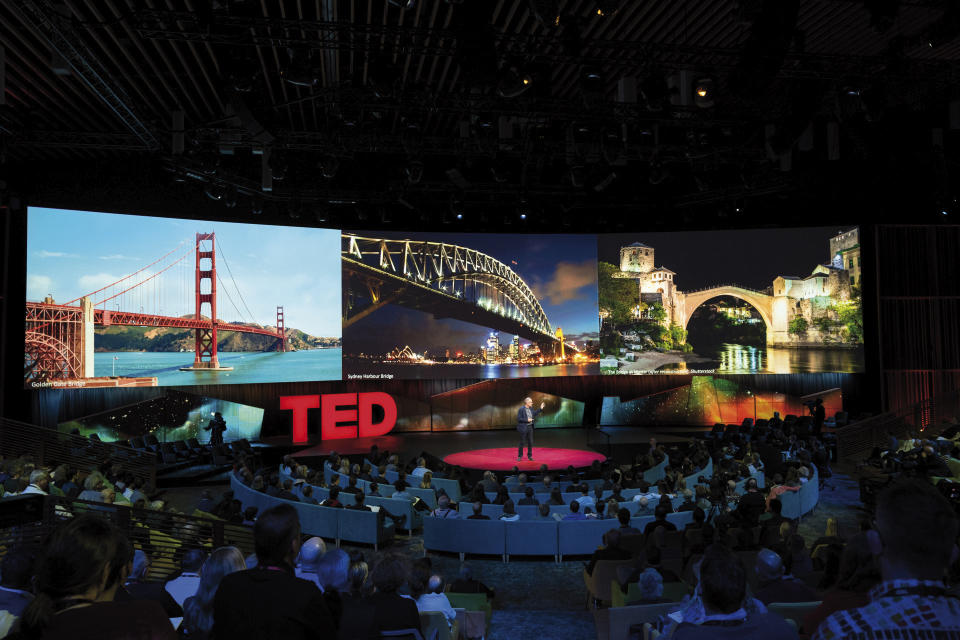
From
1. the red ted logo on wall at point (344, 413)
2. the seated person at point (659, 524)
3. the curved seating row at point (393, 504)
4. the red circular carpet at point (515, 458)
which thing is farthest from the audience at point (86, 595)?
the red ted logo on wall at point (344, 413)

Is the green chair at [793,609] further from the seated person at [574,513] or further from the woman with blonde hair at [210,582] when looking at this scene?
the seated person at [574,513]

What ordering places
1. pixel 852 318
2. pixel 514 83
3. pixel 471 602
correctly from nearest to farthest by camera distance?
pixel 471 602 < pixel 514 83 < pixel 852 318

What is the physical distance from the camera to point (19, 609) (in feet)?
9.45

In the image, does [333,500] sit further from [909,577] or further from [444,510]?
[909,577]

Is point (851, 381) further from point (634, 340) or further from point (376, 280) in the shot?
point (376, 280)

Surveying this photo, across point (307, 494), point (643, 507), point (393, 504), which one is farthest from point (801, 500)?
point (307, 494)

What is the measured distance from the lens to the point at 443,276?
1881 cm

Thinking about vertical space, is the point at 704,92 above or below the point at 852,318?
above

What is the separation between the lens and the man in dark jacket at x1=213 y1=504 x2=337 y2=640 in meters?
2.06

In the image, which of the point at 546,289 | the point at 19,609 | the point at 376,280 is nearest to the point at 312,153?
the point at 376,280

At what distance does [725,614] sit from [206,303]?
16.5 m

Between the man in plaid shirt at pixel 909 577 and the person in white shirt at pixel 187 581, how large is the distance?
13.0ft

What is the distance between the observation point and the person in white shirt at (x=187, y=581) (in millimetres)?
4281

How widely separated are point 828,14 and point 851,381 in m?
13.4
